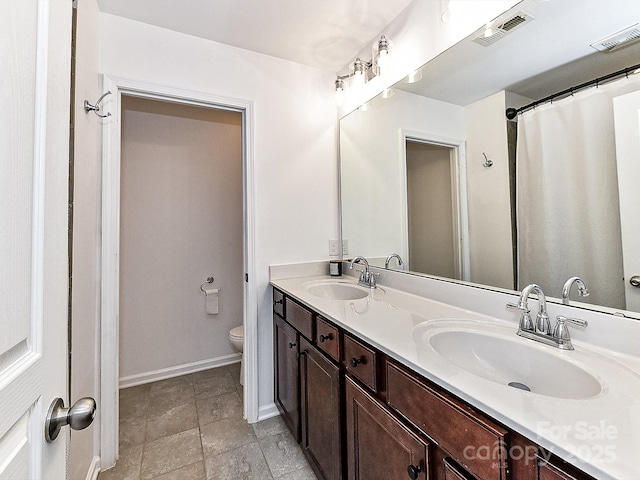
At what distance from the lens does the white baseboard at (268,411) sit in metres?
1.92

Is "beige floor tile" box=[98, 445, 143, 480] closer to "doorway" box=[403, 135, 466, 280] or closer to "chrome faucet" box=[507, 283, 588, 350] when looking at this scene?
"doorway" box=[403, 135, 466, 280]

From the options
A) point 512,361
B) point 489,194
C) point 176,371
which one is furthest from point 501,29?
point 176,371

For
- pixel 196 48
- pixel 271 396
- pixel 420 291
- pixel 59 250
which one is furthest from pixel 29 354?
pixel 196 48

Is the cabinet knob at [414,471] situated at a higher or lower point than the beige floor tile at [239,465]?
higher

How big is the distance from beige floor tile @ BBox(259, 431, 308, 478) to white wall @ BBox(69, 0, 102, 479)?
86cm

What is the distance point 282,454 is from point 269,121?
6.55ft

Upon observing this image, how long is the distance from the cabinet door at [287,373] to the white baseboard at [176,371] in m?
1.02

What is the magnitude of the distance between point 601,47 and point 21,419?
1633mm

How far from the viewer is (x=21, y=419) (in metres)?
0.42

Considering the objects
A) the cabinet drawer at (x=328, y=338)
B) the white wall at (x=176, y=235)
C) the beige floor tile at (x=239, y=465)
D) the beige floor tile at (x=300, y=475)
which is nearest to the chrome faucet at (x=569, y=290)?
the cabinet drawer at (x=328, y=338)

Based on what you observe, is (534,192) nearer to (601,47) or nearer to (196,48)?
(601,47)

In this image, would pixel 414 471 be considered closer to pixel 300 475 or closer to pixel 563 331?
pixel 563 331

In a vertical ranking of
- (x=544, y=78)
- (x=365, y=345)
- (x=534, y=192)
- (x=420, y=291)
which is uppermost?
(x=544, y=78)

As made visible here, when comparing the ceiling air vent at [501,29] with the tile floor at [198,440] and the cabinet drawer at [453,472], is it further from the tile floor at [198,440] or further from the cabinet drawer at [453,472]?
the tile floor at [198,440]
